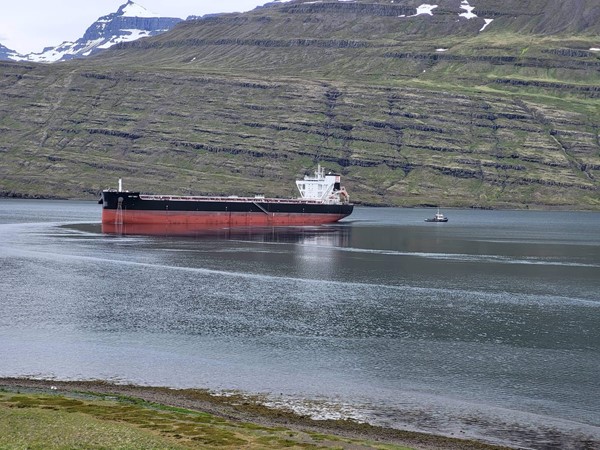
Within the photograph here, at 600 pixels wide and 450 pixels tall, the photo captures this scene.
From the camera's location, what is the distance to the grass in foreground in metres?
31.5

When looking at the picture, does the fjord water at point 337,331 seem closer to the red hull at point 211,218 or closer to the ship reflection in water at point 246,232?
the ship reflection in water at point 246,232

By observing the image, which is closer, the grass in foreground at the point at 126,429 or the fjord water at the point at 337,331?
the grass in foreground at the point at 126,429

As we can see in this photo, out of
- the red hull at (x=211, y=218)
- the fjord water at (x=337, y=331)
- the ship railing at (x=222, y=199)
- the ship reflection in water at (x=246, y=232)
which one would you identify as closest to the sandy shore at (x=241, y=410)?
the fjord water at (x=337, y=331)

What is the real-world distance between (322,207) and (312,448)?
517 ft

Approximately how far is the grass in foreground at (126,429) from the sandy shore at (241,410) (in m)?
1.45

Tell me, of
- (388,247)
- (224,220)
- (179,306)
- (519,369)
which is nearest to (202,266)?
(179,306)

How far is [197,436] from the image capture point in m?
33.3

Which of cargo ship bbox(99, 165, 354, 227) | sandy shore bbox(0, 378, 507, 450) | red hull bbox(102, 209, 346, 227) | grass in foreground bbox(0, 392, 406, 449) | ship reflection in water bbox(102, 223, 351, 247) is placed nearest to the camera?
grass in foreground bbox(0, 392, 406, 449)

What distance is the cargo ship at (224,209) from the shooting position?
162 metres

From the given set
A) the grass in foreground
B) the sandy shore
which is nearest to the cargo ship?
the sandy shore

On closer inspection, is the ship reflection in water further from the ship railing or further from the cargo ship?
the ship railing

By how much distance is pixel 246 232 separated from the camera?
16250 centimetres

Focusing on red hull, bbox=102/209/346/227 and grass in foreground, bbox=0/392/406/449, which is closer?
grass in foreground, bbox=0/392/406/449

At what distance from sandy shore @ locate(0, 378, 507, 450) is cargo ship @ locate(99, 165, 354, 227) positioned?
4707 inches
